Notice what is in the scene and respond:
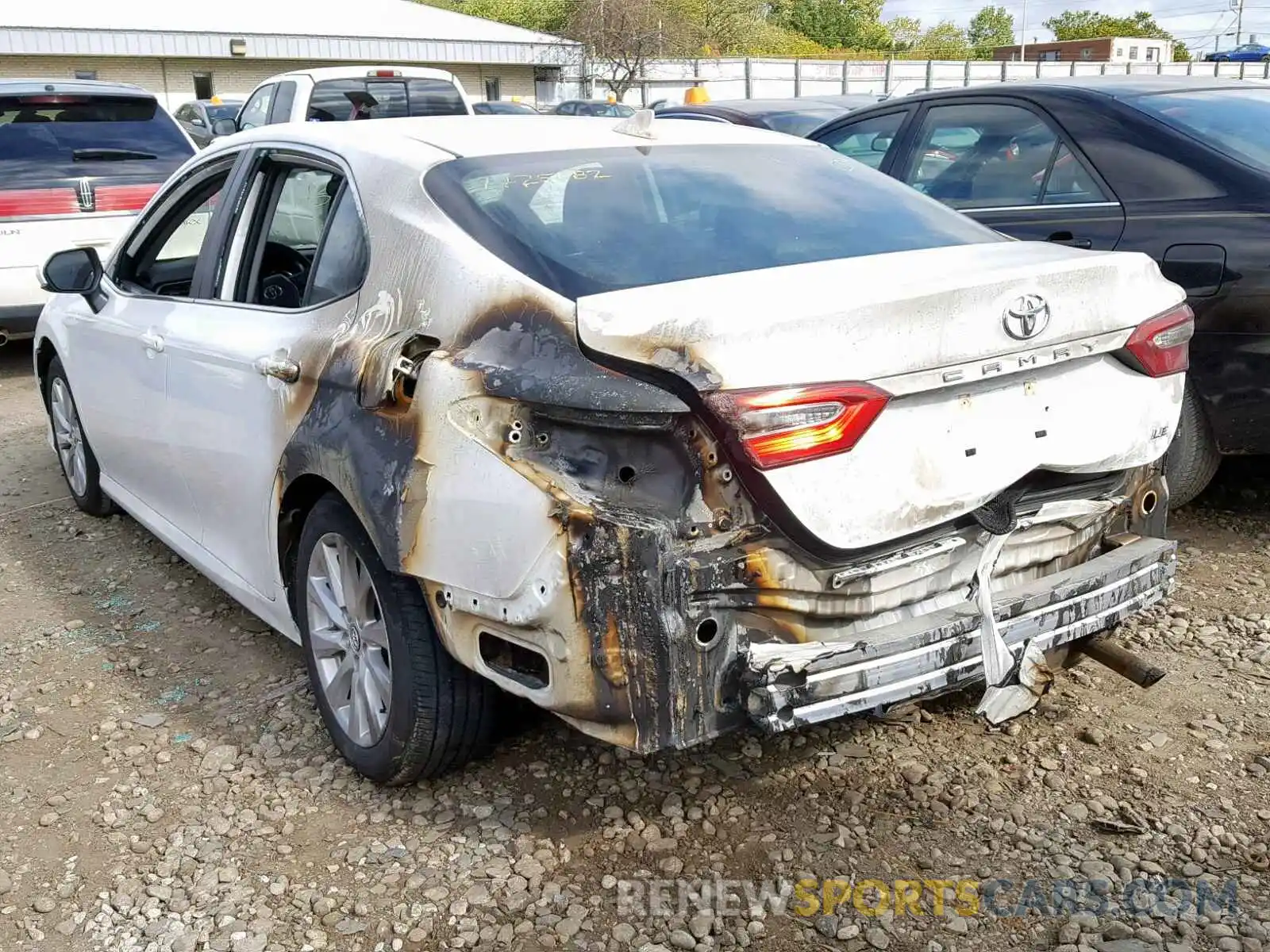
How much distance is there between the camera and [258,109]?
42.2 feet

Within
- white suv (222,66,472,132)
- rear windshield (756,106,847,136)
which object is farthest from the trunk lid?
white suv (222,66,472,132)

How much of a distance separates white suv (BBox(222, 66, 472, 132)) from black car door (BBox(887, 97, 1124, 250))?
270 inches

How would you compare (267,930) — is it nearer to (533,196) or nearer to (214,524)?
(214,524)

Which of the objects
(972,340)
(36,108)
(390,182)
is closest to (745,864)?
(972,340)

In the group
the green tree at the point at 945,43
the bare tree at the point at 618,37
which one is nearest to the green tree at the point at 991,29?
the green tree at the point at 945,43

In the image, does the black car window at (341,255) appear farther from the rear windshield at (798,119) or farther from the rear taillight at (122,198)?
the rear windshield at (798,119)

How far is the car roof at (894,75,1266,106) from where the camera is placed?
15.8 feet

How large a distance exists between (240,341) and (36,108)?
5.64 m

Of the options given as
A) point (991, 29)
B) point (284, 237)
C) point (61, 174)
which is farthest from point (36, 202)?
point (991, 29)

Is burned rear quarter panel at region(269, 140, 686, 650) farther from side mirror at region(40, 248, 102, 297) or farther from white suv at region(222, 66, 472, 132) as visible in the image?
white suv at region(222, 66, 472, 132)

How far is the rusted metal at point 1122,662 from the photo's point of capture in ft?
9.35

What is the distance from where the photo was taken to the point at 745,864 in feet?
9.10

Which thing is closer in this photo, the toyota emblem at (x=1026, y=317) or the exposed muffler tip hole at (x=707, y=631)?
the exposed muffler tip hole at (x=707, y=631)

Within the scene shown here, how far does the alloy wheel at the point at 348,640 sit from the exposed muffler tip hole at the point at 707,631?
897 mm
